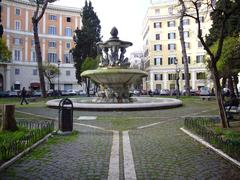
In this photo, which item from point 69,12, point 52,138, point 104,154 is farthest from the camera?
point 69,12

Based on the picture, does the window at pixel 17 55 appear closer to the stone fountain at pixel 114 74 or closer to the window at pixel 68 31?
the window at pixel 68 31

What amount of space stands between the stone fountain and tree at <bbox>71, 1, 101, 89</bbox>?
86.0 ft

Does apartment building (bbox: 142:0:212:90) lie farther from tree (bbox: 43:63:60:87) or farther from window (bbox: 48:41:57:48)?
tree (bbox: 43:63:60:87)

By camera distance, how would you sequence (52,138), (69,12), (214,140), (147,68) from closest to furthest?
(214,140)
(52,138)
(69,12)
(147,68)

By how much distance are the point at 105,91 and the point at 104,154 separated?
17044mm

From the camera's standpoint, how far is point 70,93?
214ft

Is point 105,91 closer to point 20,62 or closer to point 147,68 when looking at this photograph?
point 20,62

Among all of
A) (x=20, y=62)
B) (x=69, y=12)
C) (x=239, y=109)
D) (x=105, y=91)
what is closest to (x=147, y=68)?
(x=69, y=12)

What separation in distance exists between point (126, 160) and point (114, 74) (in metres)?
15.8

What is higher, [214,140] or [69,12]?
[69,12]

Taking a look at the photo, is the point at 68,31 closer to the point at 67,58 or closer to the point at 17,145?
the point at 67,58

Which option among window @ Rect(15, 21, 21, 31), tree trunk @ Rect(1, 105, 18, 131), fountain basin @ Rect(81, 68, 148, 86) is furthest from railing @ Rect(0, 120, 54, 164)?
window @ Rect(15, 21, 21, 31)

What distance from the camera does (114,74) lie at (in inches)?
893

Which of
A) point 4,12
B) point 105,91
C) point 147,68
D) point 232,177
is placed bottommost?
point 232,177
